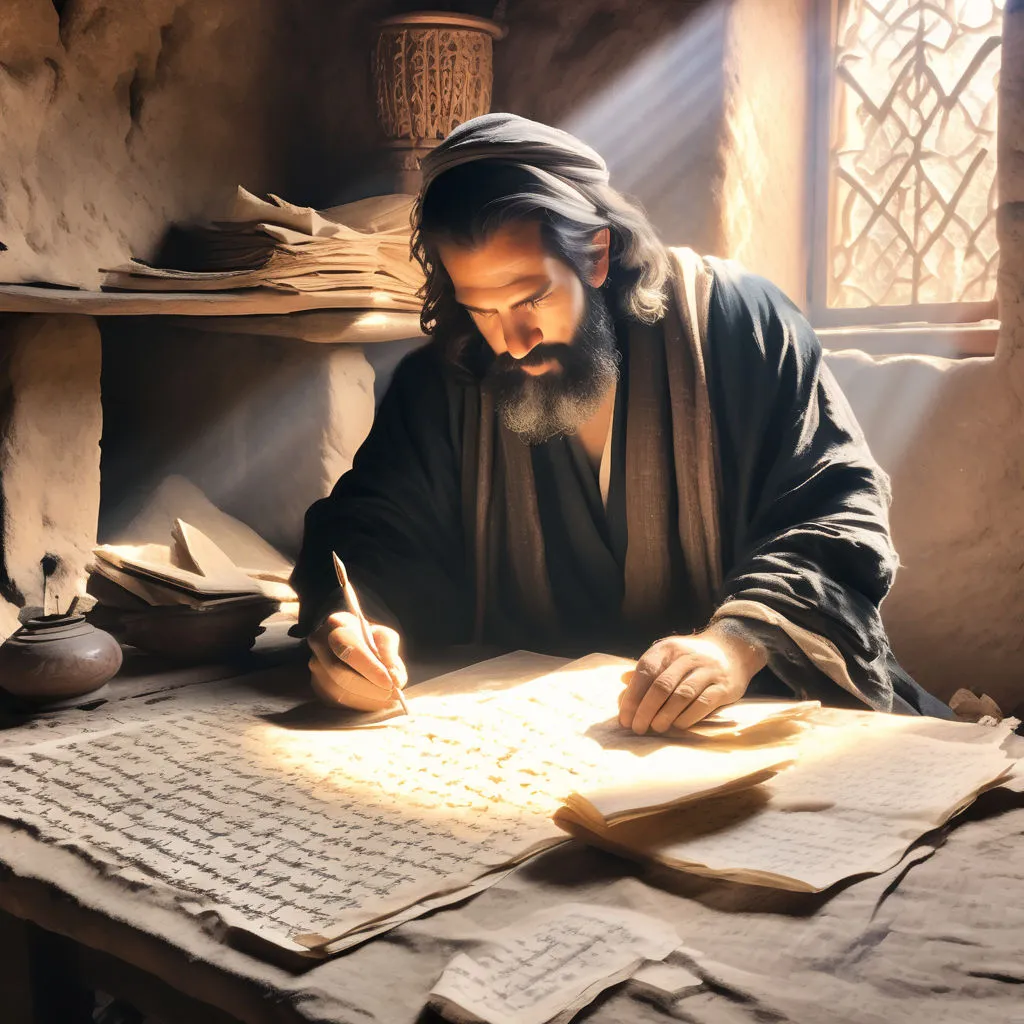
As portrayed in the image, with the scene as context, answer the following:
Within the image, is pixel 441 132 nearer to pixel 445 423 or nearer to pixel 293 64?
pixel 293 64

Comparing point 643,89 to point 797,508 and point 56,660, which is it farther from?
point 56,660

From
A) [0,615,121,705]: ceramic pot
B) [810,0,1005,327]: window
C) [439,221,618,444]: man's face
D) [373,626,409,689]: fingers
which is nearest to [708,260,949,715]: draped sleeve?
[439,221,618,444]: man's face

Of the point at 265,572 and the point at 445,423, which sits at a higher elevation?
the point at 445,423

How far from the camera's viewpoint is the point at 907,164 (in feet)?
11.5

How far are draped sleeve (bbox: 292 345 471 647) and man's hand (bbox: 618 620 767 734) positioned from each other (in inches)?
29.4

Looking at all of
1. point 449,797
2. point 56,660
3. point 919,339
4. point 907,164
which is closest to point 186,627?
point 56,660

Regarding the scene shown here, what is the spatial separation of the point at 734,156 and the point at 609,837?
2.60 metres

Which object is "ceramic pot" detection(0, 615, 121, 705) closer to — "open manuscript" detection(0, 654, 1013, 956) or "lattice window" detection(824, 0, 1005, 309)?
"open manuscript" detection(0, 654, 1013, 956)

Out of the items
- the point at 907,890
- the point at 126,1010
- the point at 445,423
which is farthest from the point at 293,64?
the point at 907,890

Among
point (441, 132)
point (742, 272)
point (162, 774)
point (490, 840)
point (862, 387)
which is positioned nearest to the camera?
→ point (490, 840)

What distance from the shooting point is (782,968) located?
3.49ft

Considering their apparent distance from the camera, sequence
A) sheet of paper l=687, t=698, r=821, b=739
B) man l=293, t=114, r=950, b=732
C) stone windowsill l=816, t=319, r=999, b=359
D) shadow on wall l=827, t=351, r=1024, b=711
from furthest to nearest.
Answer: stone windowsill l=816, t=319, r=999, b=359
shadow on wall l=827, t=351, r=1024, b=711
man l=293, t=114, r=950, b=732
sheet of paper l=687, t=698, r=821, b=739

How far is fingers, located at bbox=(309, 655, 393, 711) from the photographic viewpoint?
6.18 feet

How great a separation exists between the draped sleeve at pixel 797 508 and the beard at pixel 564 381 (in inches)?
9.2
